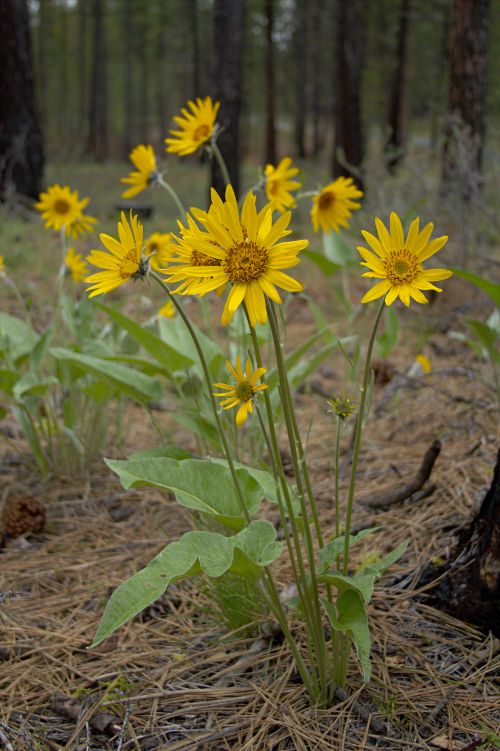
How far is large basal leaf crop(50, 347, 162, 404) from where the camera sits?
6.54 ft

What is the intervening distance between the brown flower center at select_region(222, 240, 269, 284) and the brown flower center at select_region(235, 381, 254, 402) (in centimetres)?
25

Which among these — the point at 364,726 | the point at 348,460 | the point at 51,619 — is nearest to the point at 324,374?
the point at 348,460

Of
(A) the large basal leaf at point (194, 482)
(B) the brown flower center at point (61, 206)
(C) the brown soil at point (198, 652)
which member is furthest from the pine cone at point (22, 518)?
(B) the brown flower center at point (61, 206)

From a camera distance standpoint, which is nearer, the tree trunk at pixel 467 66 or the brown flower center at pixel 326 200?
the brown flower center at pixel 326 200

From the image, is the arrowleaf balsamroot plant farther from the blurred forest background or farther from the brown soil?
the blurred forest background

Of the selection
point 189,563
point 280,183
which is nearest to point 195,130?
point 280,183

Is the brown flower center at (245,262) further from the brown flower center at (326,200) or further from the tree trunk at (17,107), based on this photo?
the tree trunk at (17,107)

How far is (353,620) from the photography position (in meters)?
1.24

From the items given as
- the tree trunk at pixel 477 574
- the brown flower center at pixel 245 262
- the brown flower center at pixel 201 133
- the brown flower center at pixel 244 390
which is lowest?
the tree trunk at pixel 477 574

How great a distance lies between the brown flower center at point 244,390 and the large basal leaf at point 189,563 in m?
0.26

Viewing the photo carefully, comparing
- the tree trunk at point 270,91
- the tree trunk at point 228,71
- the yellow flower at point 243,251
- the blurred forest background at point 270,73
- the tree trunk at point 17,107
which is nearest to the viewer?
the yellow flower at point 243,251

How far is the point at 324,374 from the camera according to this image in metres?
3.67

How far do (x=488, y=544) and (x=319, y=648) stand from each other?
46 cm

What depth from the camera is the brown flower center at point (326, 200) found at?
2.08 m
